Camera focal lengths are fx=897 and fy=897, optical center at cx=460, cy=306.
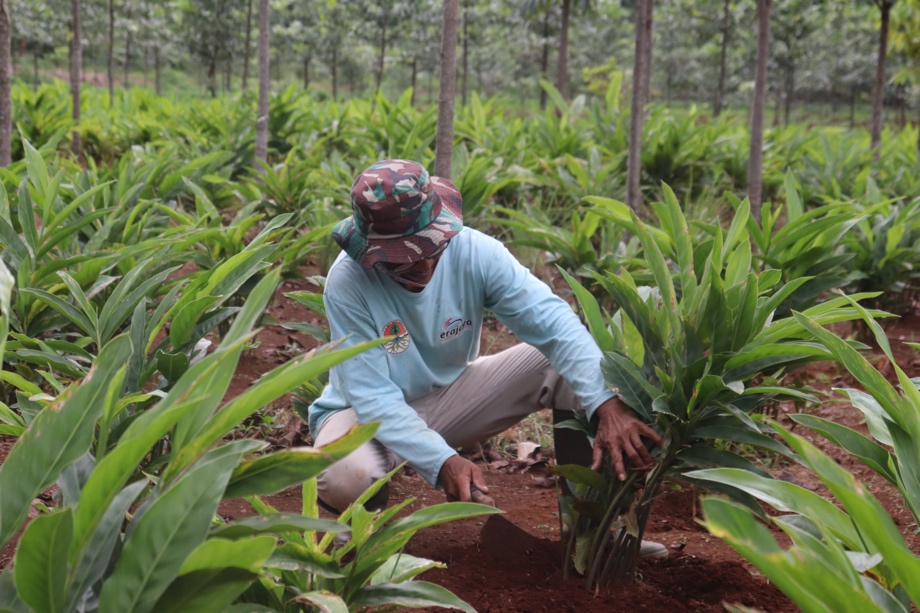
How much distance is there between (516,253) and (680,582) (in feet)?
11.6

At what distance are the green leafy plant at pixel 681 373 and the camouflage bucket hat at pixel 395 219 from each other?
0.40 meters

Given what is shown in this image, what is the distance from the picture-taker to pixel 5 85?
4238 mm

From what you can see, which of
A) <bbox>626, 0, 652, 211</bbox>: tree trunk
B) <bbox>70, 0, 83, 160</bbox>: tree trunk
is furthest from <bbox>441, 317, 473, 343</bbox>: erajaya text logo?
<bbox>70, 0, 83, 160</bbox>: tree trunk

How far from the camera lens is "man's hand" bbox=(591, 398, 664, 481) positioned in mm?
2186

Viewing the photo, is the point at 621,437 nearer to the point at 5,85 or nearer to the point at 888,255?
the point at 888,255

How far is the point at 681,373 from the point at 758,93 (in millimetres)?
3557

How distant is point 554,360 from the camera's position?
99.2 inches

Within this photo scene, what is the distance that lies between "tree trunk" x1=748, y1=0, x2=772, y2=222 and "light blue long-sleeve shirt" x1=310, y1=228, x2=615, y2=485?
306cm

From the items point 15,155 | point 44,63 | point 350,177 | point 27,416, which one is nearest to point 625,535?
point 27,416

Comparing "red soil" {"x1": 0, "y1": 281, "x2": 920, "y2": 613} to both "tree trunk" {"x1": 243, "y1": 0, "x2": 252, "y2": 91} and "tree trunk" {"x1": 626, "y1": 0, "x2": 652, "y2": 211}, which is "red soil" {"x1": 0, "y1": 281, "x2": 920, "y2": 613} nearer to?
"tree trunk" {"x1": 626, "y1": 0, "x2": 652, "y2": 211}

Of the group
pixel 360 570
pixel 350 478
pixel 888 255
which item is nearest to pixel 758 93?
pixel 888 255

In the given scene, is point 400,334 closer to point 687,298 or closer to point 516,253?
point 687,298

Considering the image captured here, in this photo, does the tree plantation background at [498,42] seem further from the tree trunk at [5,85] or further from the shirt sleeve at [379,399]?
the shirt sleeve at [379,399]

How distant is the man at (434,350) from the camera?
2.30m
